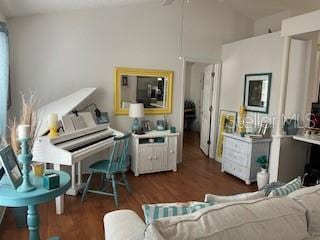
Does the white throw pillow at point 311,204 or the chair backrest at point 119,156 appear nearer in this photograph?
the white throw pillow at point 311,204

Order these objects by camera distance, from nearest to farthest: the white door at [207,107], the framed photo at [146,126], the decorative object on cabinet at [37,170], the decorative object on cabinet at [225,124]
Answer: the decorative object on cabinet at [37,170] → the framed photo at [146,126] → the decorative object on cabinet at [225,124] → the white door at [207,107]

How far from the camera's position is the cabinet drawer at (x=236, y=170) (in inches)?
160

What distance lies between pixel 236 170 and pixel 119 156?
6.53 ft

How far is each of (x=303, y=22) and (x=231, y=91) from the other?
1926mm

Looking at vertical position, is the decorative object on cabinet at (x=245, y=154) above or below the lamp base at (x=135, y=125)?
below

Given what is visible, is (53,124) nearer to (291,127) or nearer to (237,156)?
A: (237,156)

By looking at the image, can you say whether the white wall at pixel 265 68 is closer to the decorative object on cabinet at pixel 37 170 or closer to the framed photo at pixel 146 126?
the framed photo at pixel 146 126

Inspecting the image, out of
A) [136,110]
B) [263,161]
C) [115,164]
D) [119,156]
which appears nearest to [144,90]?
[136,110]

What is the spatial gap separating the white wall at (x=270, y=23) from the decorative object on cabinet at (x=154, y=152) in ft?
8.65

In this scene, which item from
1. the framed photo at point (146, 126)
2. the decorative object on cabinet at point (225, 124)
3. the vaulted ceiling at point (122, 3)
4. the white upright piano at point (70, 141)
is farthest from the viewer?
the decorative object on cabinet at point (225, 124)

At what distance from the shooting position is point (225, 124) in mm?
5102

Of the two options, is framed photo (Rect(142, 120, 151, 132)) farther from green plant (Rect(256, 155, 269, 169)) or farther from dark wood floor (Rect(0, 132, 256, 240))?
green plant (Rect(256, 155, 269, 169))

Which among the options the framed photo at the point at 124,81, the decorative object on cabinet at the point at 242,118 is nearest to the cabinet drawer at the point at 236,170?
the decorative object on cabinet at the point at 242,118

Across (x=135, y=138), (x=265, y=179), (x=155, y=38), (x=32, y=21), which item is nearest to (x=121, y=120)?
(x=135, y=138)
